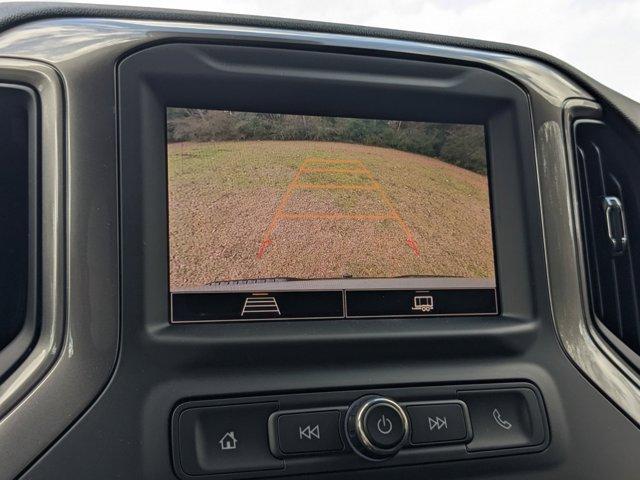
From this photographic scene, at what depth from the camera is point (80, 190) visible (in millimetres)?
1300

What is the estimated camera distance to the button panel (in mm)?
1323

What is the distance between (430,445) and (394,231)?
1.64 ft

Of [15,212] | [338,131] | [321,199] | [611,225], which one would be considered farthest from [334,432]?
[611,225]

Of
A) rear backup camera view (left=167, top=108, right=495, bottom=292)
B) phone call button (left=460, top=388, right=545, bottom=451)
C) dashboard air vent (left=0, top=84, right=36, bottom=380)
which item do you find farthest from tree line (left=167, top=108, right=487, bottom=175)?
phone call button (left=460, top=388, right=545, bottom=451)

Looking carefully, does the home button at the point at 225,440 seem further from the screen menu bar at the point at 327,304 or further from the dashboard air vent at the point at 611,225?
the dashboard air vent at the point at 611,225

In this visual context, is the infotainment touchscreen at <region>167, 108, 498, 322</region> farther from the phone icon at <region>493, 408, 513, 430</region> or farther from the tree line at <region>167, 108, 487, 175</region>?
the phone icon at <region>493, 408, 513, 430</region>

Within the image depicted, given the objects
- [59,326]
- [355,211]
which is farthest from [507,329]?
[59,326]

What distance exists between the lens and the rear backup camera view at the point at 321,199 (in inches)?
55.4

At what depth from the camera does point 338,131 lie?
5.06 ft

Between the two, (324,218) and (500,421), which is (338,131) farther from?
(500,421)

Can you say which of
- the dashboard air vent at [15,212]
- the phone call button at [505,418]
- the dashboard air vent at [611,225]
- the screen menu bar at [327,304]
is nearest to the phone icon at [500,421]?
the phone call button at [505,418]

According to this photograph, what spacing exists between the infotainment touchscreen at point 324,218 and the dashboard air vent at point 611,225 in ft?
1.04

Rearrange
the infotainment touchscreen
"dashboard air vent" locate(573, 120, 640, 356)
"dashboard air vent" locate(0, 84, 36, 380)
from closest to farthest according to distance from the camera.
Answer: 1. "dashboard air vent" locate(0, 84, 36, 380)
2. the infotainment touchscreen
3. "dashboard air vent" locate(573, 120, 640, 356)

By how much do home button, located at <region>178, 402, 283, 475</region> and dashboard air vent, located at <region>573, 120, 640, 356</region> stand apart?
94 centimetres
